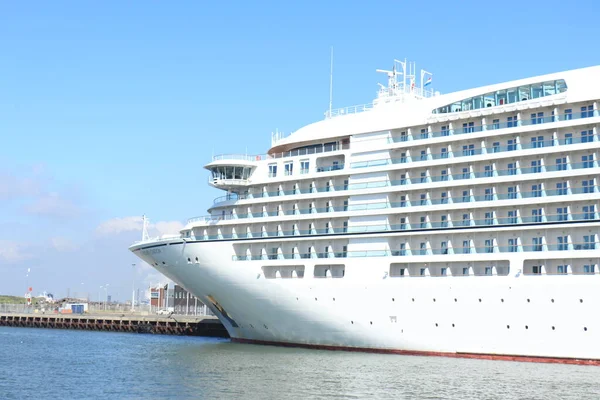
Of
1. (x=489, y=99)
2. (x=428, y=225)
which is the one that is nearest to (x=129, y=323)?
(x=428, y=225)

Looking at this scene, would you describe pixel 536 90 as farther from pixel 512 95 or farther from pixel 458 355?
pixel 458 355

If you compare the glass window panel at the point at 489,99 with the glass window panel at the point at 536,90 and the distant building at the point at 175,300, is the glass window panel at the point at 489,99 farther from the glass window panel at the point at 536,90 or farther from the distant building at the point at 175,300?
the distant building at the point at 175,300

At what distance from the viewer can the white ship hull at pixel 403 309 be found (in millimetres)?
34312

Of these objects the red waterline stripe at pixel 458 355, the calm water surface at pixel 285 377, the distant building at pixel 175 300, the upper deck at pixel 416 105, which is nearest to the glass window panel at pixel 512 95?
the upper deck at pixel 416 105

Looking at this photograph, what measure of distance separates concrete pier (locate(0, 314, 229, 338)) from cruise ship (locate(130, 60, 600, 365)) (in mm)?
21918

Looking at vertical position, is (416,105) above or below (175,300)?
above

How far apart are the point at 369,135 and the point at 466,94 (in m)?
5.62

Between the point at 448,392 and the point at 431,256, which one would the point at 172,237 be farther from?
the point at 448,392

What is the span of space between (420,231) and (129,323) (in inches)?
1796

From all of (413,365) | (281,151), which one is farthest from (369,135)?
(413,365)

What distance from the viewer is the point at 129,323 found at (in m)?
78.0

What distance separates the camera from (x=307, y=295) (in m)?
41.3

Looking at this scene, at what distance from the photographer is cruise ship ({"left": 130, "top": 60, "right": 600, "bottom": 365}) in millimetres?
35438

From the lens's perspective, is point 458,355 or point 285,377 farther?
point 458,355
